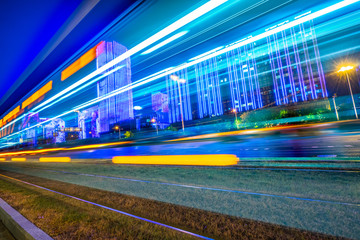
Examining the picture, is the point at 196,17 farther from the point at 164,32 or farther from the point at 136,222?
the point at 136,222

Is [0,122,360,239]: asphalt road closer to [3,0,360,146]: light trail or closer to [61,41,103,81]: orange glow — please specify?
[3,0,360,146]: light trail

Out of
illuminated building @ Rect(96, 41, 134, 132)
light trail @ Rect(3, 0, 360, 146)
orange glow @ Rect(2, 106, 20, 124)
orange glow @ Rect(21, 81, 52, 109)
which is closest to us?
light trail @ Rect(3, 0, 360, 146)

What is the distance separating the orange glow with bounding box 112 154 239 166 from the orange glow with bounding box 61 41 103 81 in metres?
5.25

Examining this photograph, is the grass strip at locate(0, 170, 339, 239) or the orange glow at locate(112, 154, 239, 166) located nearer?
the grass strip at locate(0, 170, 339, 239)

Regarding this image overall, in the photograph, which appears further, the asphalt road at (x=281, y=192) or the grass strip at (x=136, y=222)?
the asphalt road at (x=281, y=192)

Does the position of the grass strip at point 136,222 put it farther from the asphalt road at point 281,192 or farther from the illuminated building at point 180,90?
the illuminated building at point 180,90

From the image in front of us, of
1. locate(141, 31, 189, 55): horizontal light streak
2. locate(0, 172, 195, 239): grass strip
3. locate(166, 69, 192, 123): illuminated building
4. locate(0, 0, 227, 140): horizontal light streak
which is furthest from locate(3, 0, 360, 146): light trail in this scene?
locate(0, 172, 195, 239): grass strip

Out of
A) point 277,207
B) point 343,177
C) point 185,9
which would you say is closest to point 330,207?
point 277,207

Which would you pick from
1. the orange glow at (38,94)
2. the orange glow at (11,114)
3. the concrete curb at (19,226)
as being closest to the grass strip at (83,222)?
the concrete curb at (19,226)

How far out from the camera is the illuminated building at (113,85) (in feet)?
21.0

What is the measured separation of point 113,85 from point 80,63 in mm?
2152

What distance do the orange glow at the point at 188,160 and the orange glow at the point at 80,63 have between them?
207 inches

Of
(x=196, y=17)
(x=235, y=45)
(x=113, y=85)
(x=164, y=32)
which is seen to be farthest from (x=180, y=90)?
(x=196, y=17)

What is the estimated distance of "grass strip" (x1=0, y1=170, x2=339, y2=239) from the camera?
2.08 m
